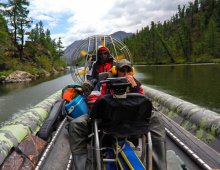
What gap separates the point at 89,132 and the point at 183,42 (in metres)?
75.2

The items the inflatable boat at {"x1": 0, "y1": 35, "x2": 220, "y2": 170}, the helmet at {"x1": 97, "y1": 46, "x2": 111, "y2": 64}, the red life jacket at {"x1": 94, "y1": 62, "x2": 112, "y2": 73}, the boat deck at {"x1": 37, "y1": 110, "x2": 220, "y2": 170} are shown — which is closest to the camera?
the inflatable boat at {"x1": 0, "y1": 35, "x2": 220, "y2": 170}

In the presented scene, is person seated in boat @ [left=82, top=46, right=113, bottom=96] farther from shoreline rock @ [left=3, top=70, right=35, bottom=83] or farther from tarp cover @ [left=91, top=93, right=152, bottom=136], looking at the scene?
shoreline rock @ [left=3, top=70, right=35, bottom=83]

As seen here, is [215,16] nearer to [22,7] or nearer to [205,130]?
[22,7]

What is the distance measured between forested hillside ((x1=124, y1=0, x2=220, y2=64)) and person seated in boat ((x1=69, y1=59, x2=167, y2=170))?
60985 millimetres

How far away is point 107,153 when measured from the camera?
2938 millimetres

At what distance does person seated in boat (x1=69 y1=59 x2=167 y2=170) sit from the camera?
2.89 m

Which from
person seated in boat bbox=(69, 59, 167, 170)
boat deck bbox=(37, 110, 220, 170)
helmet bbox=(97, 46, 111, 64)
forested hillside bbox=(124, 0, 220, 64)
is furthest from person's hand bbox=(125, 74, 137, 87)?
forested hillside bbox=(124, 0, 220, 64)

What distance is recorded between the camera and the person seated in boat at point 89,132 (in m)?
2.89

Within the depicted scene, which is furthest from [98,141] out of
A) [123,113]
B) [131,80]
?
[131,80]

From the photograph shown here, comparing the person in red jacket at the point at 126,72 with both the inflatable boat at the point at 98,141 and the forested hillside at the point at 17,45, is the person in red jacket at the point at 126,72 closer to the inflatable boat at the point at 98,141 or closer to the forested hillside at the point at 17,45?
the inflatable boat at the point at 98,141

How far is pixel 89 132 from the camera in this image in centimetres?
297

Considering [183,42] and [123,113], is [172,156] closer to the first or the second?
[123,113]

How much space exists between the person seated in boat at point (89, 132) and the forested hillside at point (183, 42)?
60985 millimetres

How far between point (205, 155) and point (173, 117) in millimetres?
1953
